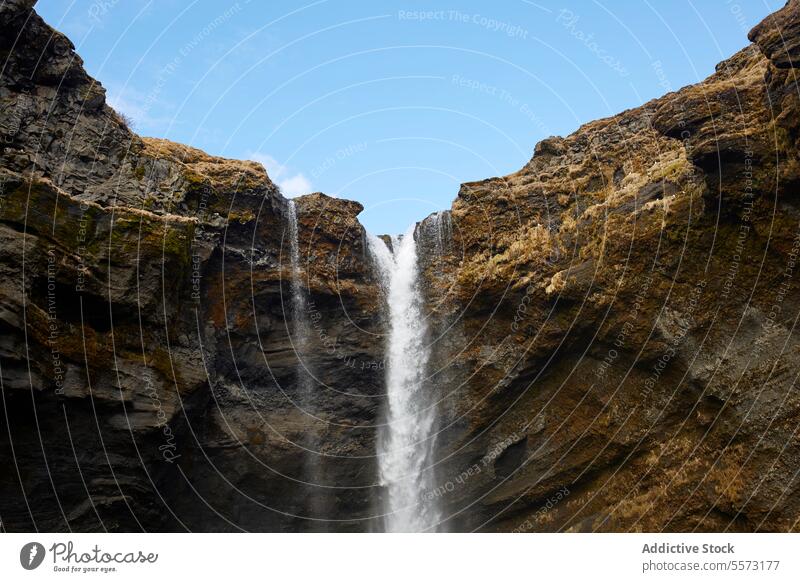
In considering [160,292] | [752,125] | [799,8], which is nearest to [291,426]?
[160,292]

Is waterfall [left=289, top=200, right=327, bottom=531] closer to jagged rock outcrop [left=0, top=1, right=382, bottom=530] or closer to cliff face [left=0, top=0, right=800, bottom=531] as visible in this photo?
cliff face [left=0, top=0, right=800, bottom=531]

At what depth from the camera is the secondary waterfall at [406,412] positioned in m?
27.1

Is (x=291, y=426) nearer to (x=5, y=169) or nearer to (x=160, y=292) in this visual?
(x=160, y=292)

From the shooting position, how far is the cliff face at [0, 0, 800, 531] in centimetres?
2045

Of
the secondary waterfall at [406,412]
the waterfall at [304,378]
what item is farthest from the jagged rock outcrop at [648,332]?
Result: the waterfall at [304,378]

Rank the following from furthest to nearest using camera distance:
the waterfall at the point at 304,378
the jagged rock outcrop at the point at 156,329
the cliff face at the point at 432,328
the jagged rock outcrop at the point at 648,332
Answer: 1. the waterfall at the point at 304,378
2. the jagged rock outcrop at the point at 156,329
3. the cliff face at the point at 432,328
4. the jagged rock outcrop at the point at 648,332

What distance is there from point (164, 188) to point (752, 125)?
77.7 feet

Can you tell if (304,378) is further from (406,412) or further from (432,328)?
(432,328)

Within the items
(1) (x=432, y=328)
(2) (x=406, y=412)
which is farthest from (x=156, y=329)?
(1) (x=432, y=328)

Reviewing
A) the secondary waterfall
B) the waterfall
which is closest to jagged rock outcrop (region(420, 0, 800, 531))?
the secondary waterfall

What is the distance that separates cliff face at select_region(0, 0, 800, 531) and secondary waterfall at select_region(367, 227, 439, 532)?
2.43ft

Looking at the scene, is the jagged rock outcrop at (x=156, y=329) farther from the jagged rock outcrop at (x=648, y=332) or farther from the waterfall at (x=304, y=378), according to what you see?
the jagged rock outcrop at (x=648, y=332)

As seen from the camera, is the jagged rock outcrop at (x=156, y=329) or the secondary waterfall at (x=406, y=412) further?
the secondary waterfall at (x=406, y=412)

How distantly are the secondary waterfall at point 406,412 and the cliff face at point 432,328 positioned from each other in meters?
0.74
